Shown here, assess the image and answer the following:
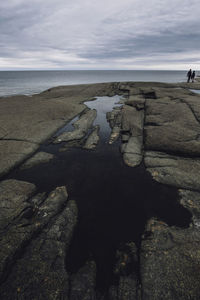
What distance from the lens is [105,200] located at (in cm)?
409

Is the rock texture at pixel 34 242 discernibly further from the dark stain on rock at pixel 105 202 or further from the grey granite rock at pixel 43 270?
the dark stain on rock at pixel 105 202

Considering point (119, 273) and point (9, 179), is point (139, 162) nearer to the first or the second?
point (119, 273)

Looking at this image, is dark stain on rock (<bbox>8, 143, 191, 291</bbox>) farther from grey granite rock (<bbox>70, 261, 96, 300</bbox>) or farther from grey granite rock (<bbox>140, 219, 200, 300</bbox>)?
grey granite rock (<bbox>140, 219, 200, 300</bbox>)

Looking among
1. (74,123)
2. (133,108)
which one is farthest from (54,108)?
(133,108)

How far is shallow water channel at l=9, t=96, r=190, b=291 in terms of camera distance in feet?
9.61

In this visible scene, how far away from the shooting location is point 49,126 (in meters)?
8.82

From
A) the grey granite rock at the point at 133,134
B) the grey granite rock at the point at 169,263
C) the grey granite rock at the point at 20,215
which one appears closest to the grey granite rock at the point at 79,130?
the grey granite rock at the point at 133,134

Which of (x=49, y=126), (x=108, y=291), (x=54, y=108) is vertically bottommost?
(x=108, y=291)

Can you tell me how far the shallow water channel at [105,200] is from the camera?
9.61 feet

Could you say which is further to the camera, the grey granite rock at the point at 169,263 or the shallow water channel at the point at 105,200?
the shallow water channel at the point at 105,200

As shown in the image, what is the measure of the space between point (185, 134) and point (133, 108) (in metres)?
5.50

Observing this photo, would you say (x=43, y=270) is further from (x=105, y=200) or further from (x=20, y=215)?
(x=105, y=200)

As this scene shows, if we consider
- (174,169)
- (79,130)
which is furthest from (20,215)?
(79,130)

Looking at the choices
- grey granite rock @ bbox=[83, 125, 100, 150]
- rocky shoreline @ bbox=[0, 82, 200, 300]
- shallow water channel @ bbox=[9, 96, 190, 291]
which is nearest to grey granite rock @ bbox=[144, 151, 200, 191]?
rocky shoreline @ bbox=[0, 82, 200, 300]
